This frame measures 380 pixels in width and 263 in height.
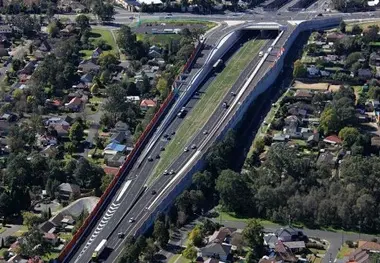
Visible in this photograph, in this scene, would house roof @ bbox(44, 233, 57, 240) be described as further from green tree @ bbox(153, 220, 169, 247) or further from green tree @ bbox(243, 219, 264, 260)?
green tree @ bbox(243, 219, 264, 260)

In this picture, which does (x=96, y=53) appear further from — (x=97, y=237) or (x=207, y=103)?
(x=97, y=237)

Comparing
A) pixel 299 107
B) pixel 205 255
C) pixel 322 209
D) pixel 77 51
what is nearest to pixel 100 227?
pixel 205 255

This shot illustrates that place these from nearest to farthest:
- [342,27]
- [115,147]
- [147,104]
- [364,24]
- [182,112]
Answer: [115,147], [182,112], [147,104], [342,27], [364,24]

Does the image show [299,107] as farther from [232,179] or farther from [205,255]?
[205,255]

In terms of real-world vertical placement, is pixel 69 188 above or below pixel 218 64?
below

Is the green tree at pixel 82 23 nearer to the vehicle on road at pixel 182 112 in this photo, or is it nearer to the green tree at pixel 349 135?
the vehicle on road at pixel 182 112

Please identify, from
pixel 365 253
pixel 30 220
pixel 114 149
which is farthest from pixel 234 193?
pixel 30 220

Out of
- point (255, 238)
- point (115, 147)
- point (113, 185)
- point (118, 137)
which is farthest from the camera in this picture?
point (118, 137)

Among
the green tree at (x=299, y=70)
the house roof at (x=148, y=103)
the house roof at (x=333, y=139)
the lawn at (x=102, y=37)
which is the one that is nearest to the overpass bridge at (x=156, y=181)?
the green tree at (x=299, y=70)
